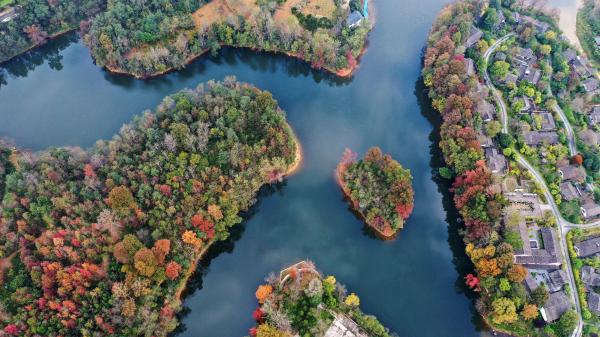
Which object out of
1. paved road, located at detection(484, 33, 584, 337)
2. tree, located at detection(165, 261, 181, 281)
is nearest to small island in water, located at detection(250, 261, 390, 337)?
tree, located at detection(165, 261, 181, 281)

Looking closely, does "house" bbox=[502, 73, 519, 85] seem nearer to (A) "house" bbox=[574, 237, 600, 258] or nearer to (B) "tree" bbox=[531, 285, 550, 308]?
(A) "house" bbox=[574, 237, 600, 258]

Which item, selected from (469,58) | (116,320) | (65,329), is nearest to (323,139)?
(469,58)

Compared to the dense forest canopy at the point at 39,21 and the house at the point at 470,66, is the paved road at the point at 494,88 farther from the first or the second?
the dense forest canopy at the point at 39,21

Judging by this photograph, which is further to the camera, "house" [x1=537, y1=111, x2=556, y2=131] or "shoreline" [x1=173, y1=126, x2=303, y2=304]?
"house" [x1=537, y1=111, x2=556, y2=131]

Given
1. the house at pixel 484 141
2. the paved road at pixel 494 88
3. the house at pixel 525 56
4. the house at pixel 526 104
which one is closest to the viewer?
the house at pixel 484 141

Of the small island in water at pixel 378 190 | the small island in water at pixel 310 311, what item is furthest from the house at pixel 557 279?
the small island in water at pixel 310 311

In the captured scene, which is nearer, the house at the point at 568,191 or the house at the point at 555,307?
the house at the point at 555,307
